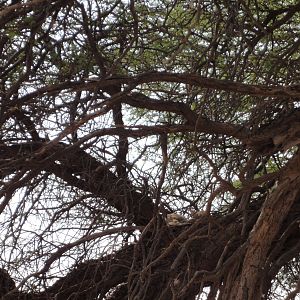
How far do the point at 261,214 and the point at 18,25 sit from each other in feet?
6.03

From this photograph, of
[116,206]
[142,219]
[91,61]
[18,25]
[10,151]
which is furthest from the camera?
[142,219]

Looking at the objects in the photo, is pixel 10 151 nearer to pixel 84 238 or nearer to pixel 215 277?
pixel 84 238

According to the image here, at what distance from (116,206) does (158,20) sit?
1.29m

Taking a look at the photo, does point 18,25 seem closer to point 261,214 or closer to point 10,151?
point 10,151

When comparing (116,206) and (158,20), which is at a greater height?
(158,20)

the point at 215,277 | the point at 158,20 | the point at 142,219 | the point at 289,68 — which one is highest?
the point at 158,20

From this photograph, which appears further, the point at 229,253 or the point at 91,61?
the point at 229,253

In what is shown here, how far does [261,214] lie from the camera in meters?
4.86

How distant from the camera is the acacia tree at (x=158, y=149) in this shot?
14.3 ft

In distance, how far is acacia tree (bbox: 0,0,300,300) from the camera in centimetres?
435

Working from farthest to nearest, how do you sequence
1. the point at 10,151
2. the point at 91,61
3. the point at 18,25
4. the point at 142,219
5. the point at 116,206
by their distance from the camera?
the point at 142,219 → the point at 116,206 → the point at 10,151 → the point at 91,61 → the point at 18,25

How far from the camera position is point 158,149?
5.36 meters

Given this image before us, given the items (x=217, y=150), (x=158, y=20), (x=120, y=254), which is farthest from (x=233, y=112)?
(x=120, y=254)

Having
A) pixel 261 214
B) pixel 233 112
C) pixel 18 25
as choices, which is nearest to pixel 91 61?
pixel 18 25
